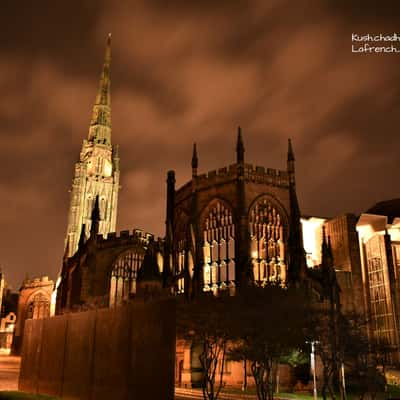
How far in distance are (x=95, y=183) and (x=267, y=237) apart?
5199 cm

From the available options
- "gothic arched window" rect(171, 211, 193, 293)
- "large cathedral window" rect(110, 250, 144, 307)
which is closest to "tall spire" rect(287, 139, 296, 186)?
"gothic arched window" rect(171, 211, 193, 293)

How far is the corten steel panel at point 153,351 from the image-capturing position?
11.1 metres

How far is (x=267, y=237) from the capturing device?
120ft

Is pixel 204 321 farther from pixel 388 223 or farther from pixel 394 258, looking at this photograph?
pixel 388 223

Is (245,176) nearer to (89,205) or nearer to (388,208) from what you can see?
(388,208)

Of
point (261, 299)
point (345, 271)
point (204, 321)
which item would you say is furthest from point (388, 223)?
point (204, 321)

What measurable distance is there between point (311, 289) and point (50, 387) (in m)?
21.7

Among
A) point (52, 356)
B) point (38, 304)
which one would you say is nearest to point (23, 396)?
point (52, 356)

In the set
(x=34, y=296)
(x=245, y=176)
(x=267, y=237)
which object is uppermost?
(x=245, y=176)

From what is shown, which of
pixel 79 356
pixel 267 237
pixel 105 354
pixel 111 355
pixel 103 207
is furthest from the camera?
pixel 103 207

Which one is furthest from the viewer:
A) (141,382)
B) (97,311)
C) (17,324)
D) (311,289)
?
(17,324)

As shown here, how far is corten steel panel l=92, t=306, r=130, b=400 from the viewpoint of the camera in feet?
41.9

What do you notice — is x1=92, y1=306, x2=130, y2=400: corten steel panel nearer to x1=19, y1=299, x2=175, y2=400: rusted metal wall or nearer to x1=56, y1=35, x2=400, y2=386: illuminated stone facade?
x1=19, y1=299, x2=175, y2=400: rusted metal wall

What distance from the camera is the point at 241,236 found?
114 feet
